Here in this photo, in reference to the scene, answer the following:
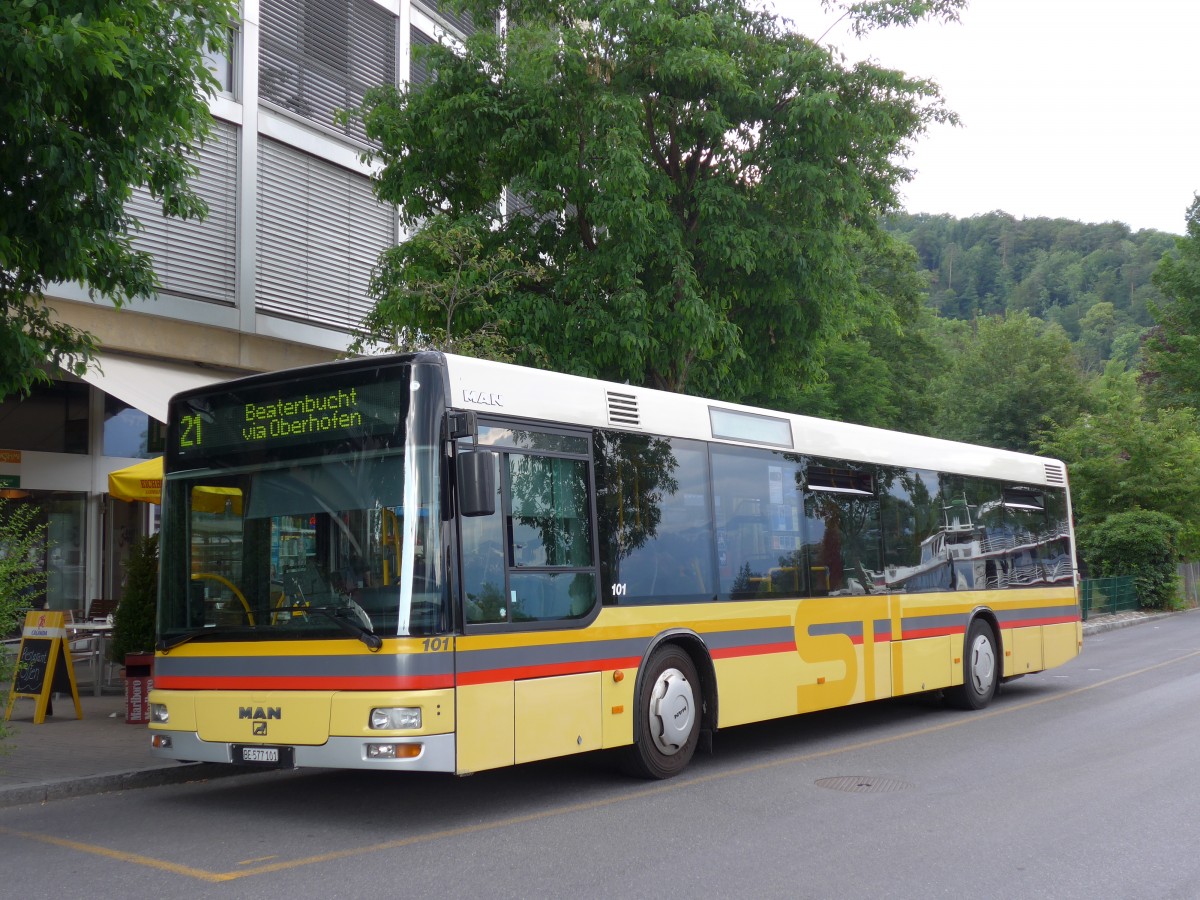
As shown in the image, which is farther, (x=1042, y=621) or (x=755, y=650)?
(x=1042, y=621)

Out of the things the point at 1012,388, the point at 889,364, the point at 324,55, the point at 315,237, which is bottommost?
the point at 315,237

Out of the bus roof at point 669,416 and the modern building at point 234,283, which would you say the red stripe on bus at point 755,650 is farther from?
the modern building at point 234,283

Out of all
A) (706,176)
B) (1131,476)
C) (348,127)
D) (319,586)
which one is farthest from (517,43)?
(1131,476)

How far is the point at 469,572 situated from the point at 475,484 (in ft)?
2.06

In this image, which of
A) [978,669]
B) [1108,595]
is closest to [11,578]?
[978,669]

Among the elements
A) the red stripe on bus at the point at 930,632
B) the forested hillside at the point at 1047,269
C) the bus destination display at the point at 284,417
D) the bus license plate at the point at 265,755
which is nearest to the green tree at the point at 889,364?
the red stripe on bus at the point at 930,632

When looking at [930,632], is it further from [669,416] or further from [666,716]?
[669,416]

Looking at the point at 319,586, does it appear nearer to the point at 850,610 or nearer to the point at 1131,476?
the point at 850,610

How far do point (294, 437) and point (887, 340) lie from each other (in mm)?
37389

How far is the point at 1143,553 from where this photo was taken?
34.2 metres

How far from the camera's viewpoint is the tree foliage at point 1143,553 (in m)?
34.1

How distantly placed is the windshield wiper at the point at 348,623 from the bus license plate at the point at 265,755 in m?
0.87

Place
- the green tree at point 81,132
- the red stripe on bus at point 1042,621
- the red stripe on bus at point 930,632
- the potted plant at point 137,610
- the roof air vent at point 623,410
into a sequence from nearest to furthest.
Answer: the green tree at point 81,132, the roof air vent at point 623,410, the red stripe on bus at point 930,632, the potted plant at point 137,610, the red stripe on bus at point 1042,621

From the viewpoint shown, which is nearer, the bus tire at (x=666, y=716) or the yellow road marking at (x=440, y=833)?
the yellow road marking at (x=440, y=833)
